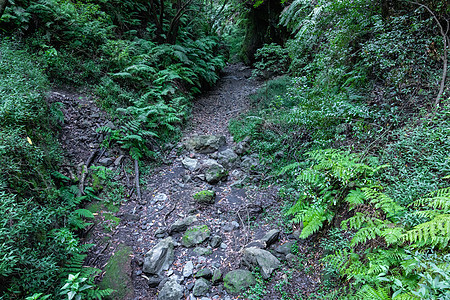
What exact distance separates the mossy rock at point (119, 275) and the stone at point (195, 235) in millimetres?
959

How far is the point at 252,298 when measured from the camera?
2.84 meters

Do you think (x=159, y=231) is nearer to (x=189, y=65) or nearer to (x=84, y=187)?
(x=84, y=187)

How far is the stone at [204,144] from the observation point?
648cm

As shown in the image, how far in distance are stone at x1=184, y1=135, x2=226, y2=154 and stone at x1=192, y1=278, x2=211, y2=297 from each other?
3.83 meters

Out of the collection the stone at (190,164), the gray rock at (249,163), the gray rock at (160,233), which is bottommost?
the gray rock at (160,233)

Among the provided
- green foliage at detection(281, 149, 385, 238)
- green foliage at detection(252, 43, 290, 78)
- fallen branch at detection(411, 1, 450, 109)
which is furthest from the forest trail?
green foliage at detection(252, 43, 290, 78)

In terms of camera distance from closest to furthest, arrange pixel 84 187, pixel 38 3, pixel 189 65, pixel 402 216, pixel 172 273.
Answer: pixel 402 216, pixel 172 273, pixel 84 187, pixel 38 3, pixel 189 65

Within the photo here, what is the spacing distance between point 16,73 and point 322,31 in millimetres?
6993

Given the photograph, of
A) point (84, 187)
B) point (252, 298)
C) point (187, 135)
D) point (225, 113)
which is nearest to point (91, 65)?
point (187, 135)

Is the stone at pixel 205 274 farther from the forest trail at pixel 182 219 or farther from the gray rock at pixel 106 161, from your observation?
the gray rock at pixel 106 161

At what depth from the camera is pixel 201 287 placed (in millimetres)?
3033

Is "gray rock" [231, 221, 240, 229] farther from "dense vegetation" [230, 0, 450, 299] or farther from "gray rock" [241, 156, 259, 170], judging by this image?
"gray rock" [241, 156, 259, 170]

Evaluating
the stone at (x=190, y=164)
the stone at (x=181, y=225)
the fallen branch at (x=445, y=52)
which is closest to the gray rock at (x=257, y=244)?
the stone at (x=181, y=225)

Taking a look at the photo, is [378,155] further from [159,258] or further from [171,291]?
[159,258]
